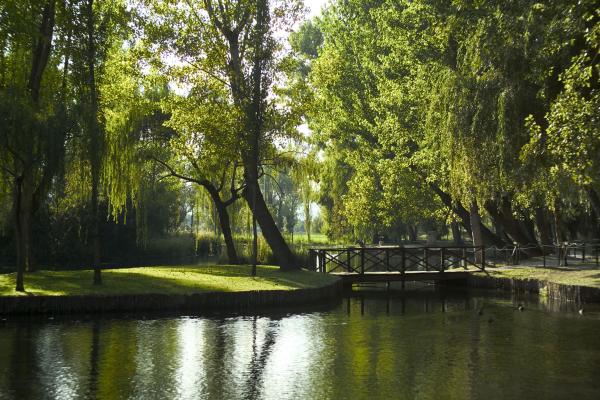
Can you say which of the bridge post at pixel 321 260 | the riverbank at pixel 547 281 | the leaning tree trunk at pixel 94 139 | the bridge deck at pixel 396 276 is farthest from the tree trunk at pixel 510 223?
the leaning tree trunk at pixel 94 139

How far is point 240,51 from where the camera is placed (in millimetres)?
26250

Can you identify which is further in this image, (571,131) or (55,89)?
(55,89)

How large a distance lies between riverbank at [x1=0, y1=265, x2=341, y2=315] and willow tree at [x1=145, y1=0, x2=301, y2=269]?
5073mm

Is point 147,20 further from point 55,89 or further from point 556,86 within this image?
point 556,86

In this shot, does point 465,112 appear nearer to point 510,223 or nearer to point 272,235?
point 272,235

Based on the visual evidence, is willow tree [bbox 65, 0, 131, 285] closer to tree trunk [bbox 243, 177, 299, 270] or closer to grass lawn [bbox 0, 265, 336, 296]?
grass lawn [bbox 0, 265, 336, 296]

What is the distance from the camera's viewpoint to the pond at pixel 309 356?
10492mm

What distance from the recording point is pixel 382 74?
115ft

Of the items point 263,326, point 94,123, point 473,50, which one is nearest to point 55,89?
point 94,123

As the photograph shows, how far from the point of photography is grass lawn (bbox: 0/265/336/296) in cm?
2030

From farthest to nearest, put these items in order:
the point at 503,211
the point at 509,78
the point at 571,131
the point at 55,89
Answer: the point at 503,211, the point at 55,89, the point at 509,78, the point at 571,131

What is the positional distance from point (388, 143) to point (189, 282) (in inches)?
580

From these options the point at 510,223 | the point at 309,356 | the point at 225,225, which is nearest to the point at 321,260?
the point at 225,225

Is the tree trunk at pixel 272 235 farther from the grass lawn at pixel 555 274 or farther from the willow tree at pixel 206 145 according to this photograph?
the grass lawn at pixel 555 274
